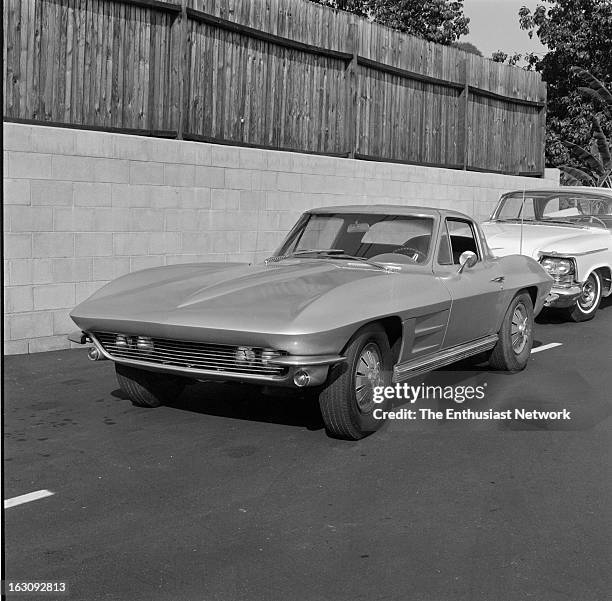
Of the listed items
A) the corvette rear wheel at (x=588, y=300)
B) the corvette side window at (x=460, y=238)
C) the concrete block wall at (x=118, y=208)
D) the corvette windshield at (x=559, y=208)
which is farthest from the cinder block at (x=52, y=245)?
the corvette windshield at (x=559, y=208)

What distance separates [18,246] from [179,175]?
7.36 feet

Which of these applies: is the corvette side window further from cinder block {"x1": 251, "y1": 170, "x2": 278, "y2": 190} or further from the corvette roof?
cinder block {"x1": 251, "y1": 170, "x2": 278, "y2": 190}

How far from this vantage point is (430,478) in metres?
5.12

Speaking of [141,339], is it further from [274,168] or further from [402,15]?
[402,15]

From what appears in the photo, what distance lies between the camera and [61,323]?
905cm

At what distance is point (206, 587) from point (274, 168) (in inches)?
339

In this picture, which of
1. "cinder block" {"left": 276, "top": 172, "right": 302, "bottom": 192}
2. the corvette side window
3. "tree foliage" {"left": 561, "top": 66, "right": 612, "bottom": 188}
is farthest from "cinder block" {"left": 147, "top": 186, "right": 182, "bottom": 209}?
"tree foliage" {"left": 561, "top": 66, "right": 612, "bottom": 188}

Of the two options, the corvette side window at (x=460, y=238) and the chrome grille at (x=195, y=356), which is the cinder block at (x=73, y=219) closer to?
the chrome grille at (x=195, y=356)

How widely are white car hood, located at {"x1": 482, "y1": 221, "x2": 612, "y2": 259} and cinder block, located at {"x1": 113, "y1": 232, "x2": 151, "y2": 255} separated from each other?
4.21 metres

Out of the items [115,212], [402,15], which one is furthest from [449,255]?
[402,15]

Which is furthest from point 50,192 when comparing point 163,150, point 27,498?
point 27,498

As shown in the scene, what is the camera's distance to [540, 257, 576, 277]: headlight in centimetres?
1109

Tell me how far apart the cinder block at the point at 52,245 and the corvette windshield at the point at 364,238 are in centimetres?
279

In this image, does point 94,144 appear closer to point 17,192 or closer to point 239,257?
point 17,192
